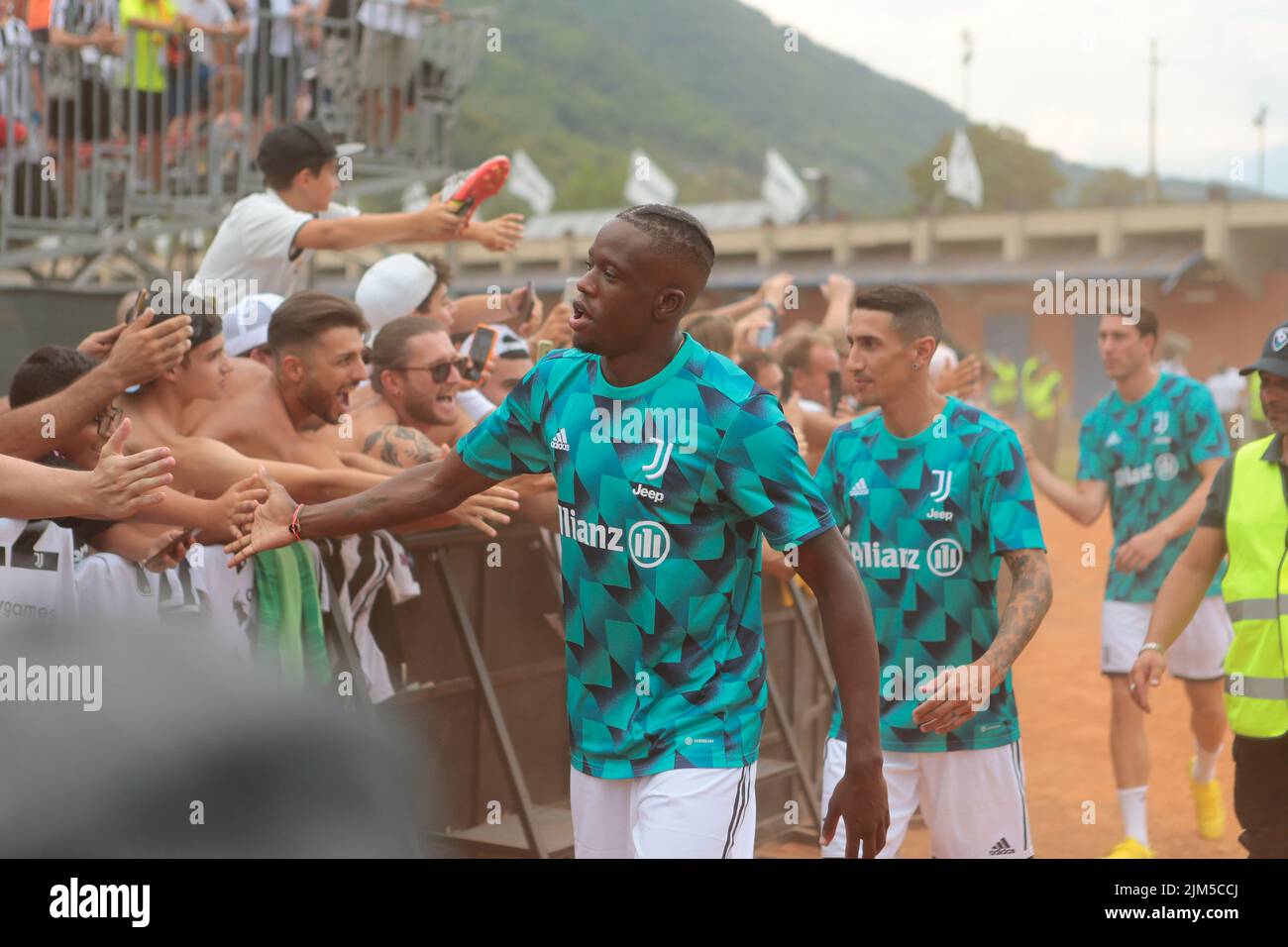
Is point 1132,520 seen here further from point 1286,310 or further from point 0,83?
point 1286,310

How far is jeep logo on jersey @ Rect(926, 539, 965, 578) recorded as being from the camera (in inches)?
184

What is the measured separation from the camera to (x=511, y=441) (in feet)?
12.0

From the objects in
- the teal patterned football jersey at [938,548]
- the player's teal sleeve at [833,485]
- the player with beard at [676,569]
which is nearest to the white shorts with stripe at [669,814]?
the player with beard at [676,569]

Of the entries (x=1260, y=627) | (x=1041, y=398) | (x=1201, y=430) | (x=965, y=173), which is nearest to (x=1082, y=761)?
(x=1201, y=430)

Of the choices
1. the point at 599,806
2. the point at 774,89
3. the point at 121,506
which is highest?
the point at 774,89

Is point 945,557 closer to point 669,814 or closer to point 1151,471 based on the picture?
point 669,814

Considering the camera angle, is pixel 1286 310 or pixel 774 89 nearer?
pixel 1286 310

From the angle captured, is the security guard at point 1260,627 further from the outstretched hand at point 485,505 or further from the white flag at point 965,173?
the white flag at point 965,173

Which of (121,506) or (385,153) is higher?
(385,153)

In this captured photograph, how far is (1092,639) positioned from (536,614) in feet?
28.1

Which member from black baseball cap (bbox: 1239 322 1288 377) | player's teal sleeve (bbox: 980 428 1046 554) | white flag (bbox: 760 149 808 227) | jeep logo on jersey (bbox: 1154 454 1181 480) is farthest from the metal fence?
white flag (bbox: 760 149 808 227)

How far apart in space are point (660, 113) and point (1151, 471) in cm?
15354

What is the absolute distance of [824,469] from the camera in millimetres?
Answer: 4938
